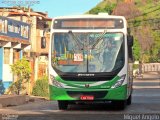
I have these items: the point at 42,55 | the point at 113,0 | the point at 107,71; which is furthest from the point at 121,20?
the point at 113,0

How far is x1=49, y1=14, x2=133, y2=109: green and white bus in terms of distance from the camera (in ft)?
59.5

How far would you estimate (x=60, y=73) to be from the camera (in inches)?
717

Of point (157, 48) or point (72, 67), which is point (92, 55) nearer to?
point (72, 67)

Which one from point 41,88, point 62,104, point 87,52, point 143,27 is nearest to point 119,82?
point 87,52

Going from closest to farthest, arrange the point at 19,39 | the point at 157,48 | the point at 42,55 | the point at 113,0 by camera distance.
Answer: the point at 19,39
the point at 42,55
the point at 157,48
the point at 113,0

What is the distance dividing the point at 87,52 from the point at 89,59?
27 centimetres

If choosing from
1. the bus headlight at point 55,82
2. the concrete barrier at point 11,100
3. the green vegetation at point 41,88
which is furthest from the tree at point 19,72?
the bus headlight at point 55,82

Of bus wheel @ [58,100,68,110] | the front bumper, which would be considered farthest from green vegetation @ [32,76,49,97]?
the front bumper

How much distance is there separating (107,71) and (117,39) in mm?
1228

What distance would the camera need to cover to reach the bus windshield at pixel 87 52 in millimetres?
18281

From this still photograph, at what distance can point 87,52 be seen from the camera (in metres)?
18.5

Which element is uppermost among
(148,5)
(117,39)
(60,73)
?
(148,5)

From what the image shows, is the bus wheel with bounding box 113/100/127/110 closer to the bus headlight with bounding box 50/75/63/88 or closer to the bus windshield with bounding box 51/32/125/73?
the bus windshield with bounding box 51/32/125/73

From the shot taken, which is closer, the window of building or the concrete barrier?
the concrete barrier
